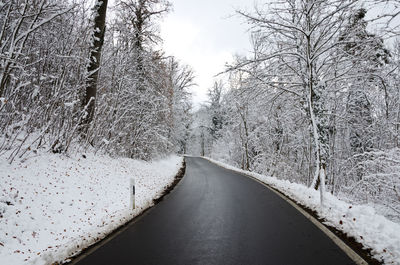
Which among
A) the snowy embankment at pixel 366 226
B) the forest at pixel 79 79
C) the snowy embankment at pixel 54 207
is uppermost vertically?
the forest at pixel 79 79

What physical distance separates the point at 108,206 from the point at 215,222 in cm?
316

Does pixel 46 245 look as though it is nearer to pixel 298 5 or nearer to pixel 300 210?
pixel 300 210

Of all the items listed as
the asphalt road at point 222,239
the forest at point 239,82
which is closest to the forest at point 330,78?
the forest at point 239,82

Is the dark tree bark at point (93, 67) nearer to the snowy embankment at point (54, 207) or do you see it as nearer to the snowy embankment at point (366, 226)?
the snowy embankment at point (54, 207)

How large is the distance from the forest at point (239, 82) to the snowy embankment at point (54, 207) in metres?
0.75

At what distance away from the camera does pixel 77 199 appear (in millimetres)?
6391

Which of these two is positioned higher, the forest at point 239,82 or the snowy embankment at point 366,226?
the forest at point 239,82

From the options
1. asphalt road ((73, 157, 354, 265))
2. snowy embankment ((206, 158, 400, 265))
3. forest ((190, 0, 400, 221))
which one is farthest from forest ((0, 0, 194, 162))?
snowy embankment ((206, 158, 400, 265))

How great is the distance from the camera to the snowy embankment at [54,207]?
13.7 feet

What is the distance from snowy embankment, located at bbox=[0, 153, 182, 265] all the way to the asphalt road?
1.74 feet

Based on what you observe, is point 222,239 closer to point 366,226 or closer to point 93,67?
point 366,226

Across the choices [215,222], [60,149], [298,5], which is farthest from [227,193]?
[298,5]

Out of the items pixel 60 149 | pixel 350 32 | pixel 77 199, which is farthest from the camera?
pixel 350 32

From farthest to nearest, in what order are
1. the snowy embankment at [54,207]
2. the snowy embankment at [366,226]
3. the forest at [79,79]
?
the forest at [79,79] → the snowy embankment at [54,207] → the snowy embankment at [366,226]
